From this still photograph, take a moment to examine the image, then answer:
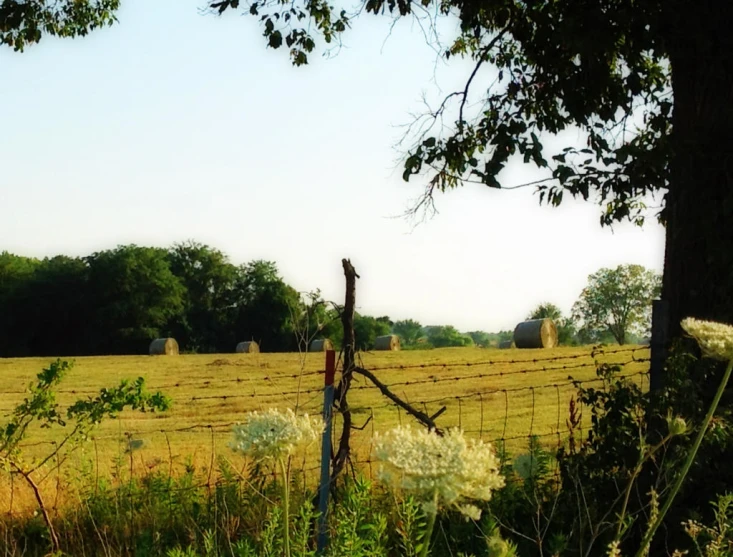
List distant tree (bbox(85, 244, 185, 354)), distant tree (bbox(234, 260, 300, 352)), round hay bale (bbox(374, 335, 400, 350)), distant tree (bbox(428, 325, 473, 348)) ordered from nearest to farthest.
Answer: round hay bale (bbox(374, 335, 400, 350)) → distant tree (bbox(234, 260, 300, 352)) → distant tree (bbox(85, 244, 185, 354)) → distant tree (bbox(428, 325, 473, 348))

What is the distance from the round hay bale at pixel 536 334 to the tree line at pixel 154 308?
1521 cm

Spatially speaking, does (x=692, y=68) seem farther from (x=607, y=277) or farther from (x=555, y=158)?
(x=607, y=277)

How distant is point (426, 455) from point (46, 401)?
4.52 meters

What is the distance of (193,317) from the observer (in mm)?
59875

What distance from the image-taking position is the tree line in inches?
2112

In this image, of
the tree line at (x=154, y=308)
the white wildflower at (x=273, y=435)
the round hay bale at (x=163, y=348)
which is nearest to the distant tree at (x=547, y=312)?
the tree line at (x=154, y=308)

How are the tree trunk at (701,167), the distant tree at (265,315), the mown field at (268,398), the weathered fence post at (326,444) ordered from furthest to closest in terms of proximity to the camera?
the distant tree at (265,315), the mown field at (268,398), the tree trunk at (701,167), the weathered fence post at (326,444)

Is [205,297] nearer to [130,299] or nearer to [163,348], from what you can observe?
[130,299]

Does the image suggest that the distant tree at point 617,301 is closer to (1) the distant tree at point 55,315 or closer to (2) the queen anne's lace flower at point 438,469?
(1) the distant tree at point 55,315

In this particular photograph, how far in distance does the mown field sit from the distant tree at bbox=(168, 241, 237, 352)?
18.7m

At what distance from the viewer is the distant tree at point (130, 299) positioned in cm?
5475

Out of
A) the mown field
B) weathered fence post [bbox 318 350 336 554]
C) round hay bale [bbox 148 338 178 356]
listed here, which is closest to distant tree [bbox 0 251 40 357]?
round hay bale [bbox 148 338 178 356]

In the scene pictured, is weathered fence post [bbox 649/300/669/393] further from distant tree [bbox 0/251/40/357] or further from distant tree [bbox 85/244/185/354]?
distant tree [bbox 0/251/40/357]

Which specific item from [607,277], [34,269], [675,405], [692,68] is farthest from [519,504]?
[607,277]
